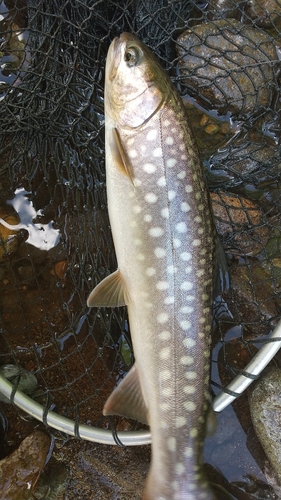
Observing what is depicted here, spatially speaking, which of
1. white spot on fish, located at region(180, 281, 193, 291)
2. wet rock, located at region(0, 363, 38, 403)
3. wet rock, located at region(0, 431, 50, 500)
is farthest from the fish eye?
wet rock, located at region(0, 431, 50, 500)

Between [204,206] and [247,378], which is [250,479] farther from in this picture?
[204,206]

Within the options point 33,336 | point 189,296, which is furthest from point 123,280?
point 33,336

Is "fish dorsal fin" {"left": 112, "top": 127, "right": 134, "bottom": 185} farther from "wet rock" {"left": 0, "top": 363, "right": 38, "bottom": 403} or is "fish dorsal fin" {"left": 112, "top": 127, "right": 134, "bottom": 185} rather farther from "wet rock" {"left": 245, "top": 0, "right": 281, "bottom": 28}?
"wet rock" {"left": 245, "top": 0, "right": 281, "bottom": 28}

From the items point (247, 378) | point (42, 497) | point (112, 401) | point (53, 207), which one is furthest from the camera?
point (53, 207)

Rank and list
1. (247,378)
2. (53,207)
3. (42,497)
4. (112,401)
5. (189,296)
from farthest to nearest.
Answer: (53,207) < (42,497) < (247,378) < (112,401) < (189,296)

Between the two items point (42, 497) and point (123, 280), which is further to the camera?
point (42, 497)

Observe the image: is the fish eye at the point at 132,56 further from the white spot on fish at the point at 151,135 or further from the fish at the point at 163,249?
the white spot on fish at the point at 151,135
